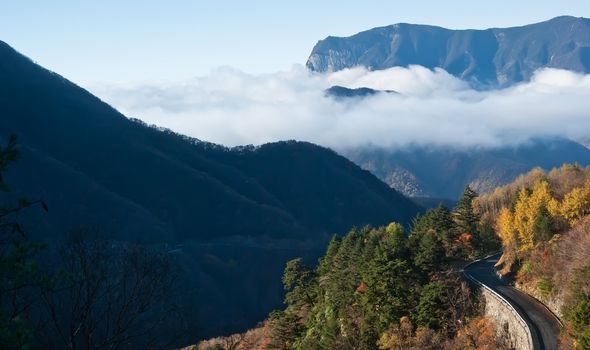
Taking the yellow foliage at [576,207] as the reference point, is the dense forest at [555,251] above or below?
below

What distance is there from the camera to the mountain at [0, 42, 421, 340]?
109m

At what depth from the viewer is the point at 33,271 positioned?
10.0 m

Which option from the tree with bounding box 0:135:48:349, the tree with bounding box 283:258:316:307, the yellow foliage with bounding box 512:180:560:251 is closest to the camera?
the tree with bounding box 0:135:48:349

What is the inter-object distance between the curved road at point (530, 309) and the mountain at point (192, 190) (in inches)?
2158

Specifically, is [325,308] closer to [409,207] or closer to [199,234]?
[199,234]

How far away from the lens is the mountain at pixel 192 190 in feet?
358

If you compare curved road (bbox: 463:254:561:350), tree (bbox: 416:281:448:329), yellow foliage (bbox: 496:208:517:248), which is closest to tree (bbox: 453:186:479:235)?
yellow foliage (bbox: 496:208:517:248)

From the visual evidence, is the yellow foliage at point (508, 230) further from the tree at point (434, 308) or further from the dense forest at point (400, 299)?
the tree at point (434, 308)

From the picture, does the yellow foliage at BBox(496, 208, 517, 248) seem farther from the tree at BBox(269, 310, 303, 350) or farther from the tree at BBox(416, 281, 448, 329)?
the tree at BBox(269, 310, 303, 350)

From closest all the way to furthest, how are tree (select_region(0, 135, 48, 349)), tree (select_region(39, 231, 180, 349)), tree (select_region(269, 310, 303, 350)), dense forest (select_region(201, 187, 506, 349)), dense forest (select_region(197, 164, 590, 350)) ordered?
tree (select_region(0, 135, 48, 349))
tree (select_region(39, 231, 180, 349))
dense forest (select_region(197, 164, 590, 350))
dense forest (select_region(201, 187, 506, 349))
tree (select_region(269, 310, 303, 350))

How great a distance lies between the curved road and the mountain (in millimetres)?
54823

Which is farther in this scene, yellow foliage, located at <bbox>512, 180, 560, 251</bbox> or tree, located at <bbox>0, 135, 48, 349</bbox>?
yellow foliage, located at <bbox>512, 180, 560, 251</bbox>

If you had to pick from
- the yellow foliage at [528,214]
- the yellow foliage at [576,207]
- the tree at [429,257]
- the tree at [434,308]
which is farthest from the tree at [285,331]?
the yellow foliage at [576,207]

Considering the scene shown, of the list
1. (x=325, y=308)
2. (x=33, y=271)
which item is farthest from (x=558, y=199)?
(x=33, y=271)
